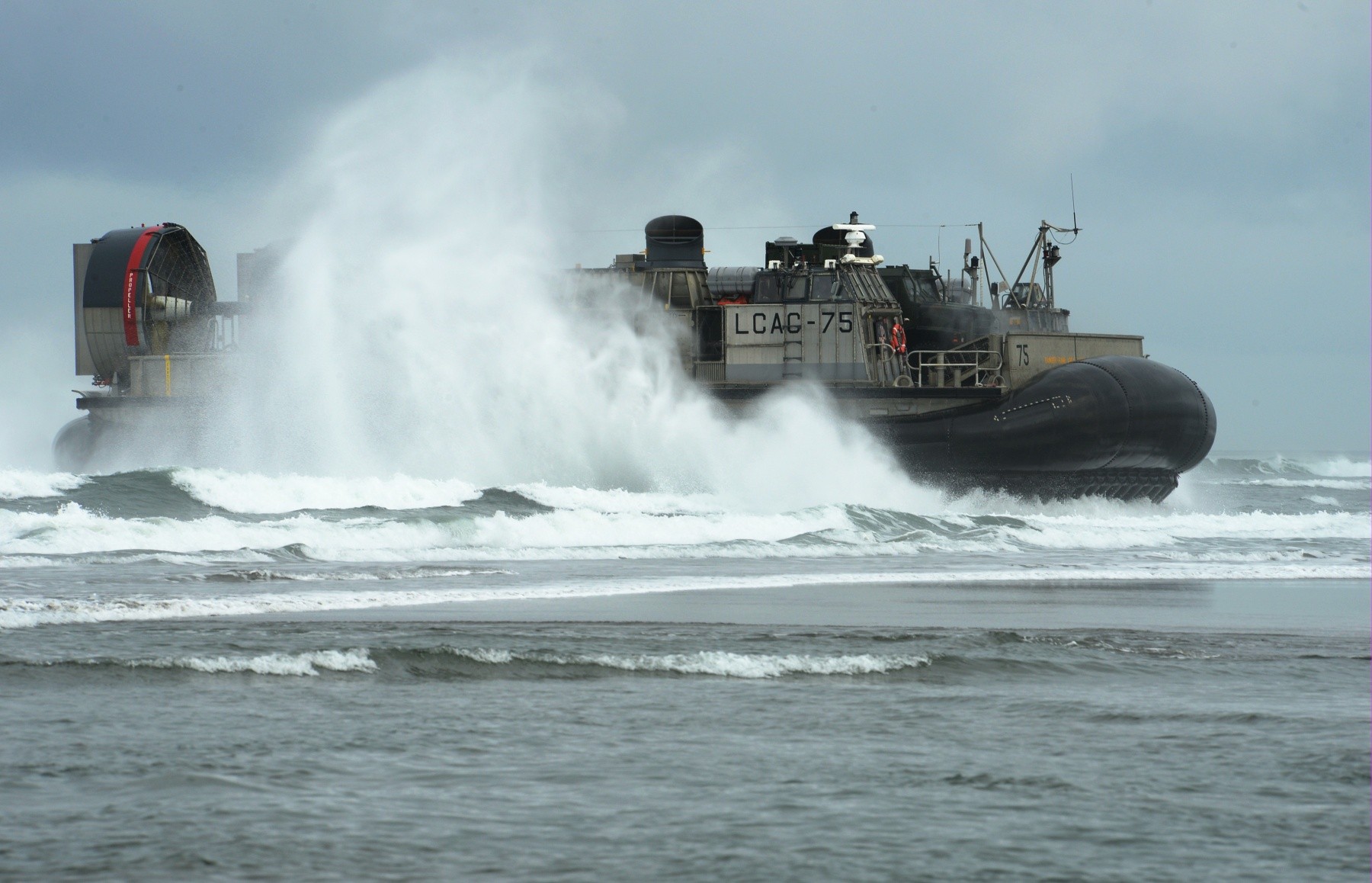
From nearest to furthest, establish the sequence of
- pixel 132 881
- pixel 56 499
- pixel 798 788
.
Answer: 1. pixel 132 881
2. pixel 798 788
3. pixel 56 499

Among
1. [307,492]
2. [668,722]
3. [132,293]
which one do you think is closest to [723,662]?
[668,722]

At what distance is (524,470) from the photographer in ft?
66.0

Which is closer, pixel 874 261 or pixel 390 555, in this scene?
pixel 390 555

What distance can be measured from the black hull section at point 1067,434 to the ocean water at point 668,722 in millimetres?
7819

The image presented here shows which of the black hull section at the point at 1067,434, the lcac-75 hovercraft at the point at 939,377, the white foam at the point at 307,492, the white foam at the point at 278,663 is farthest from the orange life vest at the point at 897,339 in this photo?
the white foam at the point at 278,663

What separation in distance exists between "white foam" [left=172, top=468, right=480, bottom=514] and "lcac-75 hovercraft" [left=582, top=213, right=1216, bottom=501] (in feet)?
15.4

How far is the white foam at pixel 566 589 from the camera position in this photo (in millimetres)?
7340

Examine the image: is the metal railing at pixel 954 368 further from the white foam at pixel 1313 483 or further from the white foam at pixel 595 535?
the white foam at pixel 1313 483

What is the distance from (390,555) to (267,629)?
519cm

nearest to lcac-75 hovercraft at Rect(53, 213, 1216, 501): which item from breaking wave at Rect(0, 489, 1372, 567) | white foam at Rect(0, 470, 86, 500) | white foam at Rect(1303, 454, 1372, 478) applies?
breaking wave at Rect(0, 489, 1372, 567)

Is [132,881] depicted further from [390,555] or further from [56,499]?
[56,499]

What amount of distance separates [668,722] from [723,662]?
1251 millimetres

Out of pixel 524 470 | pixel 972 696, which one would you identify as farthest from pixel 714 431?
pixel 972 696

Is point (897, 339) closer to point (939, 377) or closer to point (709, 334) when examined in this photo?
point (939, 377)
